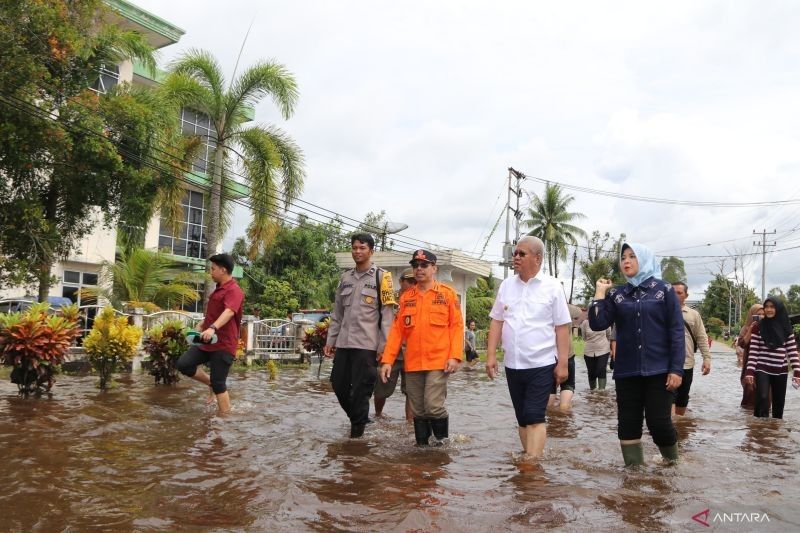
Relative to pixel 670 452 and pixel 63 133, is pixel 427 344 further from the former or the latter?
pixel 63 133

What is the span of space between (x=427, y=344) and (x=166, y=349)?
6117 millimetres

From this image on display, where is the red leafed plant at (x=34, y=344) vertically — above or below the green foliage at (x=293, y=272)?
below

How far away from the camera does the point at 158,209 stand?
17562 millimetres

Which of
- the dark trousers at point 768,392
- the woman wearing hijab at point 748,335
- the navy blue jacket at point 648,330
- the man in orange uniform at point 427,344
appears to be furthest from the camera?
the woman wearing hijab at point 748,335

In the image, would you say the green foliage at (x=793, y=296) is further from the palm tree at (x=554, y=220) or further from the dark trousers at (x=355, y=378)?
the dark trousers at (x=355, y=378)

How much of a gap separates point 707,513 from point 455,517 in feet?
4.97

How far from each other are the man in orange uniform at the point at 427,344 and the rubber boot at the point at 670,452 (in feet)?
5.75

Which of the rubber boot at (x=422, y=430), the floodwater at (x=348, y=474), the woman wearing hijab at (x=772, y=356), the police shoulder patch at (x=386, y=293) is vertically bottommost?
the floodwater at (x=348, y=474)

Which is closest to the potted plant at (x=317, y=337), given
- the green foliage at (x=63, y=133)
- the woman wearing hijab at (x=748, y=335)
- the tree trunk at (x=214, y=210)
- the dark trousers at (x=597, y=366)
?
the tree trunk at (x=214, y=210)

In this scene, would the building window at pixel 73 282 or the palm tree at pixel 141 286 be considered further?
the building window at pixel 73 282

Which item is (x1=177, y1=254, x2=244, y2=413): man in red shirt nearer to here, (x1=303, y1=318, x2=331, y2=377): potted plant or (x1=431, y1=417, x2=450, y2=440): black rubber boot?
(x1=431, y1=417, x2=450, y2=440): black rubber boot

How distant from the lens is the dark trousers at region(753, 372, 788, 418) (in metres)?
8.75

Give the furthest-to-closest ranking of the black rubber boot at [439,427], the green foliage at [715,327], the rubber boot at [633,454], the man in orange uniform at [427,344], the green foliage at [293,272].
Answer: the green foliage at [715,327] → the green foliage at [293,272] → the black rubber boot at [439,427] → the man in orange uniform at [427,344] → the rubber boot at [633,454]

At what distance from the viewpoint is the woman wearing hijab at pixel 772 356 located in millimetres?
8648
